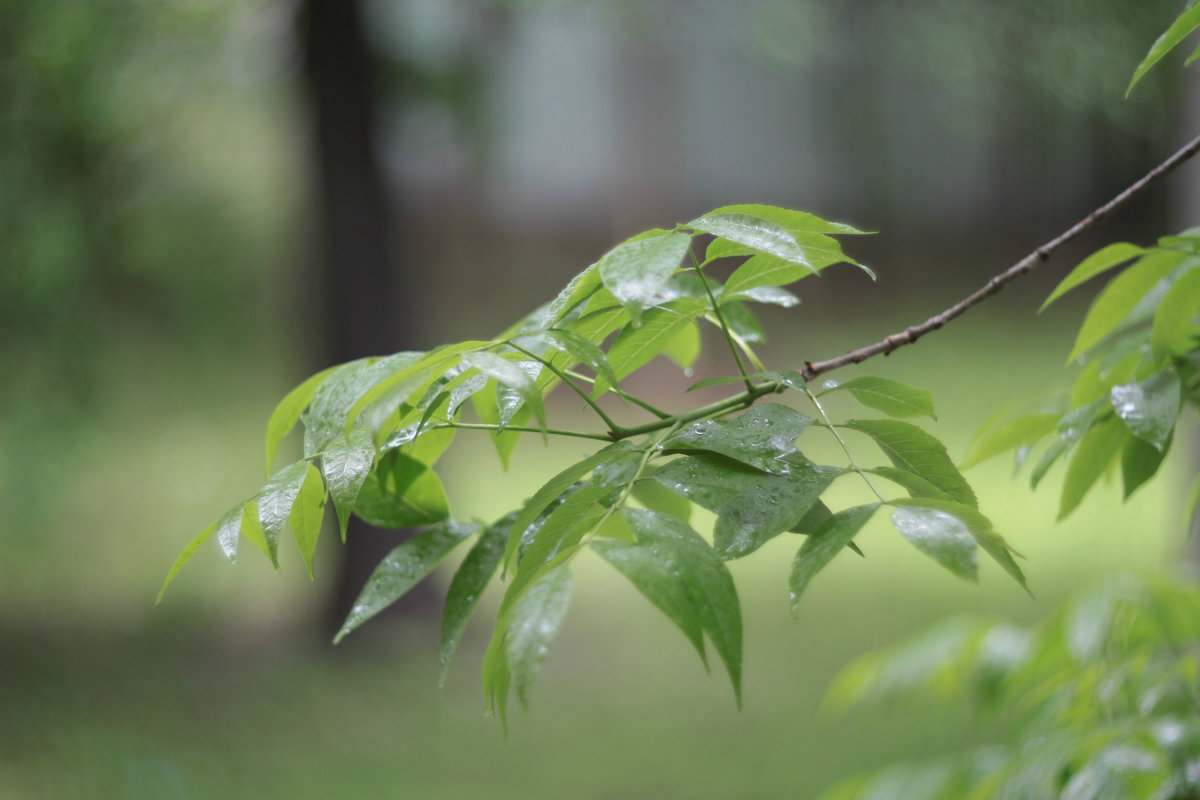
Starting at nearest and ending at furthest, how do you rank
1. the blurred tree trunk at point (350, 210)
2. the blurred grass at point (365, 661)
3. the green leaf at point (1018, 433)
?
the green leaf at point (1018, 433)
the blurred grass at point (365, 661)
the blurred tree trunk at point (350, 210)

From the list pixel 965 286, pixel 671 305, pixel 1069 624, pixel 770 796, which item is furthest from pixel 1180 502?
pixel 965 286

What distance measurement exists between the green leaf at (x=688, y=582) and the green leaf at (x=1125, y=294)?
238 millimetres

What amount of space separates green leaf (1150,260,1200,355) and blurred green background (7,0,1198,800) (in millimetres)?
1322

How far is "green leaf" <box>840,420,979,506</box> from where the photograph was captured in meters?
0.32

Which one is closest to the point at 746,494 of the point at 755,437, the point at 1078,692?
the point at 755,437

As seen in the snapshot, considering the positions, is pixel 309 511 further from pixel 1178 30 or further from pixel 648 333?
pixel 1178 30

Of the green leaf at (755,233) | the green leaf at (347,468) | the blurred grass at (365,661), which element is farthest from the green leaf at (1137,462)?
the blurred grass at (365,661)

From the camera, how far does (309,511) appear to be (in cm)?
34

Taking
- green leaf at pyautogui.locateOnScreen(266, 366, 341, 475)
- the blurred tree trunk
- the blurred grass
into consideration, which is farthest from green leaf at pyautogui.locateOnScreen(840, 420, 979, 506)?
the blurred tree trunk

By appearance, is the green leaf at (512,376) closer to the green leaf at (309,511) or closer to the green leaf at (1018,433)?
the green leaf at (309,511)

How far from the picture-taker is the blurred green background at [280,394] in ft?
6.10

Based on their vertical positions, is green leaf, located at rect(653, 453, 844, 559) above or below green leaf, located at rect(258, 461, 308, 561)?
below

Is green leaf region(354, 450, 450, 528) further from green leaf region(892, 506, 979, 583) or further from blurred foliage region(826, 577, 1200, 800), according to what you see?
blurred foliage region(826, 577, 1200, 800)

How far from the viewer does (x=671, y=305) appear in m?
0.37
